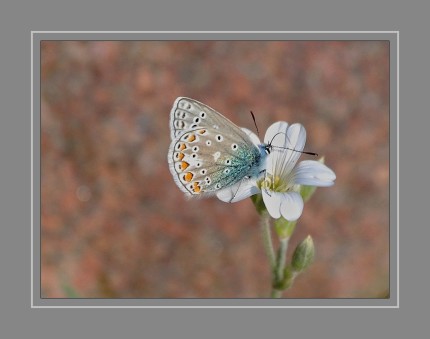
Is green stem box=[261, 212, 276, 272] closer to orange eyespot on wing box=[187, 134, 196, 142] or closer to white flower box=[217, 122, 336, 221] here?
white flower box=[217, 122, 336, 221]

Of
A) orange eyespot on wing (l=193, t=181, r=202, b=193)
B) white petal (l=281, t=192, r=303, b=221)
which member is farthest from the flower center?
orange eyespot on wing (l=193, t=181, r=202, b=193)

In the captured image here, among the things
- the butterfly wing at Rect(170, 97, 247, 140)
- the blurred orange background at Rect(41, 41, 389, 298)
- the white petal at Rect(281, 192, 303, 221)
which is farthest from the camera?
the blurred orange background at Rect(41, 41, 389, 298)

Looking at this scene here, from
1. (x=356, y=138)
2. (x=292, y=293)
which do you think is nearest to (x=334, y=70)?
(x=356, y=138)

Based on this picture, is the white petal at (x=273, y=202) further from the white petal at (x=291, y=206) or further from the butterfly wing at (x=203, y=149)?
Answer: the butterfly wing at (x=203, y=149)

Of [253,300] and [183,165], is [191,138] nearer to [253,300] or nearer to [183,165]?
[183,165]

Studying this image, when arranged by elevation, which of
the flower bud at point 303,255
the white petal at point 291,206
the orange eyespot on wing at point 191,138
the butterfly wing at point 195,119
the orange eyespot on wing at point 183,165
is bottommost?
the flower bud at point 303,255

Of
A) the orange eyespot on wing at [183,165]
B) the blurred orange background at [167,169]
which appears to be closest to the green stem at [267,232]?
the orange eyespot on wing at [183,165]

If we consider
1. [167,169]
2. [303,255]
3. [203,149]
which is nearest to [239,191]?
[203,149]
